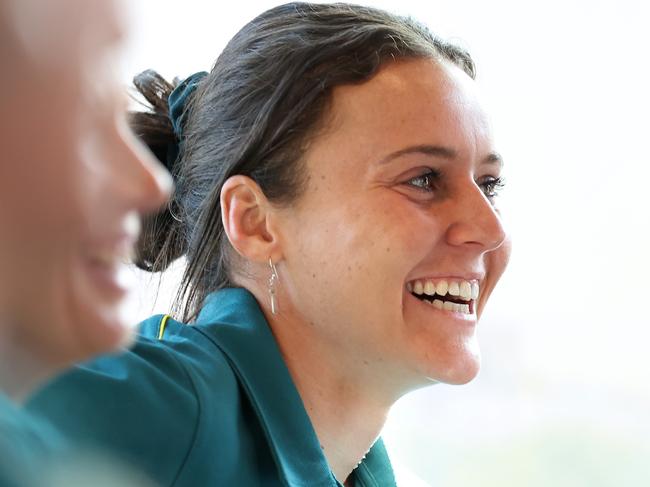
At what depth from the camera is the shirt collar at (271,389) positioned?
1.02 m

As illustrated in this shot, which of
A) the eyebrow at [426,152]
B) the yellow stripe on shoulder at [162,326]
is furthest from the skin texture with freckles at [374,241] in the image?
the yellow stripe on shoulder at [162,326]

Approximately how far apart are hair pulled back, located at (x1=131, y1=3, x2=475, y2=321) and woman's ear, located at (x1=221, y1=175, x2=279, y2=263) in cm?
2

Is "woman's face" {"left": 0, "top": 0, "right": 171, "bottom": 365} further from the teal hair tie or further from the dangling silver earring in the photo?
the teal hair tie

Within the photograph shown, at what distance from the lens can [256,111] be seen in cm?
113

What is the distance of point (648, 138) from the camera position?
169 centimetres

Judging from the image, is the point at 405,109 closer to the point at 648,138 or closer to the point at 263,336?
the point at 263,336

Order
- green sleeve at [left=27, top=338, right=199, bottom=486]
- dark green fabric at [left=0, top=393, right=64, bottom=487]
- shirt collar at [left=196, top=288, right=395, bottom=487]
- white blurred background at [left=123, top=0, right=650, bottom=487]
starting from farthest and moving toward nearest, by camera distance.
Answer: white blurred background at [left=123, top=0, right=650, bottom=487], shirt collar at [left=196, top=288, right=395, bottom=487], green sleeve at [left=27, top=338, right=199, bottom=486], dark green fabric at [left=0, top=393, right=64, bottom=487]

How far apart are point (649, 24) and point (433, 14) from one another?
0.39 metres

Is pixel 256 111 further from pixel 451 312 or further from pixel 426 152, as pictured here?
pixel 451 312

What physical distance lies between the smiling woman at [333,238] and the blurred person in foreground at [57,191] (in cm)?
62

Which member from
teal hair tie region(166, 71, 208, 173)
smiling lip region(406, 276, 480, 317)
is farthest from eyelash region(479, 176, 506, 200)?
teal hair tie region(166, 71, 208, 173)

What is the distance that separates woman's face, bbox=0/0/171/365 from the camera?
1.06ft

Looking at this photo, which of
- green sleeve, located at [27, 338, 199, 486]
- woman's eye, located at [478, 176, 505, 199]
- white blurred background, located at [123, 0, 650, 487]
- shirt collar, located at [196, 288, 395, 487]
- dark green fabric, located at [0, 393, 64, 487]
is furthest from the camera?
white blurred background, located at [123, 0, 650, 487]

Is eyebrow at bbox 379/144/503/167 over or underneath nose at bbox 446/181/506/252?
over
